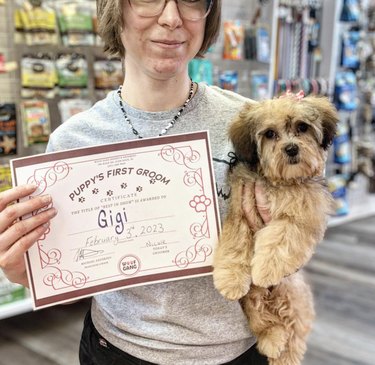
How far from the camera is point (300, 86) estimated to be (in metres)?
4.21

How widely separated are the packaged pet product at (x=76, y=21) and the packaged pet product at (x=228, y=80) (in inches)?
39.8

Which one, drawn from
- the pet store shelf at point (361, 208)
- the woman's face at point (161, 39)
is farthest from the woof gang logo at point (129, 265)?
the pet store shelf at point (361, 208)

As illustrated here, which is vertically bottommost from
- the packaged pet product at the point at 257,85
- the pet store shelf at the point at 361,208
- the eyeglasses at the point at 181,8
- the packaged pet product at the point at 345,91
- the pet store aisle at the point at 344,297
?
the pet store shelf at the point at 361,208

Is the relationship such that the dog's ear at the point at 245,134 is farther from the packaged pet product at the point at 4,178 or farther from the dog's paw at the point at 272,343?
the packaged pet product at the point at 4,178

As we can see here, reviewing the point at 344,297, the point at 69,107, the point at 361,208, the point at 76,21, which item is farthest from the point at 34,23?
the point at 361,208

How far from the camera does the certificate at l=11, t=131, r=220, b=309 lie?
39.5 inches

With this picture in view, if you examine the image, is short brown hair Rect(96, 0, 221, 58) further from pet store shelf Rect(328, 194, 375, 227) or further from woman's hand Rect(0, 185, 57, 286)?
pet store shelf Rect(328, 194, 375, 227)

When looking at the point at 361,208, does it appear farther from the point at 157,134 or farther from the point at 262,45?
the point at 157,134

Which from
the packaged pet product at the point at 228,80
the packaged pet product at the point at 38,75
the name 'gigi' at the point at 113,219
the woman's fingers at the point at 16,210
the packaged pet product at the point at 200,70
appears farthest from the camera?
the packaged pet product at the point at 228,80

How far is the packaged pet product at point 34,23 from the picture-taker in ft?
9.00

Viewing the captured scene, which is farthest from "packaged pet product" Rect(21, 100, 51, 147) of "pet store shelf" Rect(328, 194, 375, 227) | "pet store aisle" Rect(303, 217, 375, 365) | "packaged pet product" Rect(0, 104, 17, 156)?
"pet store shelf" Rect(328, 194, 375, 227)

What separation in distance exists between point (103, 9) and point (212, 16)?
257mm

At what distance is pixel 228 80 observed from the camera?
137 inches

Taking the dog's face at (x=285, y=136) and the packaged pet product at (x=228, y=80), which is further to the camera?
the packaged pet product at (x=228, y=80)
